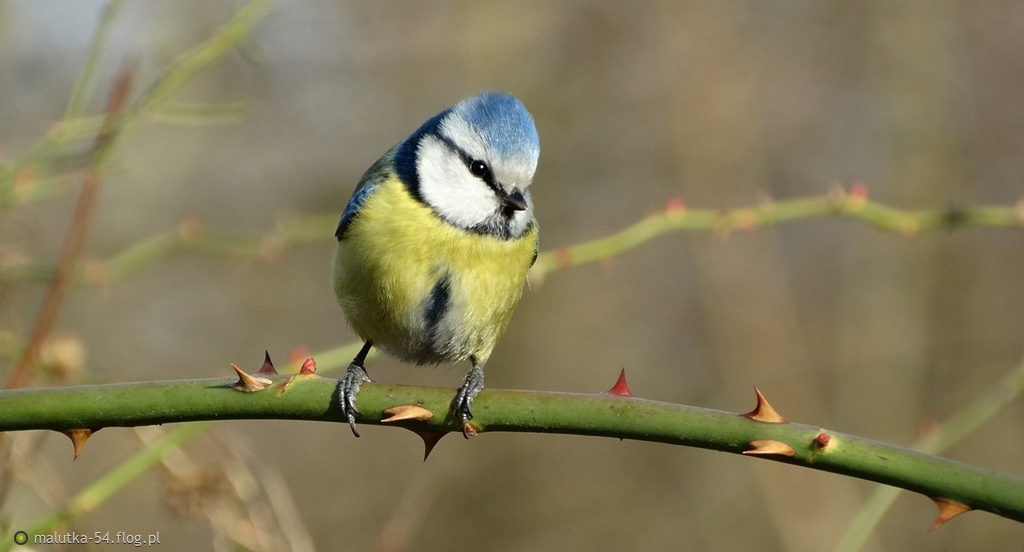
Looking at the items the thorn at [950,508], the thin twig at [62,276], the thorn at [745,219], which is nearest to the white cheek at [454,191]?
the thorn at [745,219]

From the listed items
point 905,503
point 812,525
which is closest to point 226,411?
point 812,525

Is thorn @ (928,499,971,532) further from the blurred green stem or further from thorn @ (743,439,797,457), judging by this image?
the blurred green stem

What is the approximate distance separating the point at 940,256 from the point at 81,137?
6.20 meters

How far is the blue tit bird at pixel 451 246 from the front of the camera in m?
2.74

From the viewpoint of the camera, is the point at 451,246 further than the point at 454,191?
No

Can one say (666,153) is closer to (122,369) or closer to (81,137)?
(122,369)

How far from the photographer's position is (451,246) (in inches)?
109

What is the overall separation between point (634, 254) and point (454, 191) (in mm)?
5542

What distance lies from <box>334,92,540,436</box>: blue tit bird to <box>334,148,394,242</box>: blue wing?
0.04ft

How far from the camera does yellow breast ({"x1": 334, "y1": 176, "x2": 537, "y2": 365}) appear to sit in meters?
2.73

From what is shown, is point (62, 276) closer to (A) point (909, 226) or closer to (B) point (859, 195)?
(B) point (859, 195)

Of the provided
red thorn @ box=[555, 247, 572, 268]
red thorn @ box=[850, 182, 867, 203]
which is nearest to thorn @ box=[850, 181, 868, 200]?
red thorn @ box=[850, 182, 867, 203]

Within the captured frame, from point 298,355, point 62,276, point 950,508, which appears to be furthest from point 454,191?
point 950,508

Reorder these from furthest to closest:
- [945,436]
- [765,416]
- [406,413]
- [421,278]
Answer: [421,278] < [945,436] < [406,413] < [765,416]
